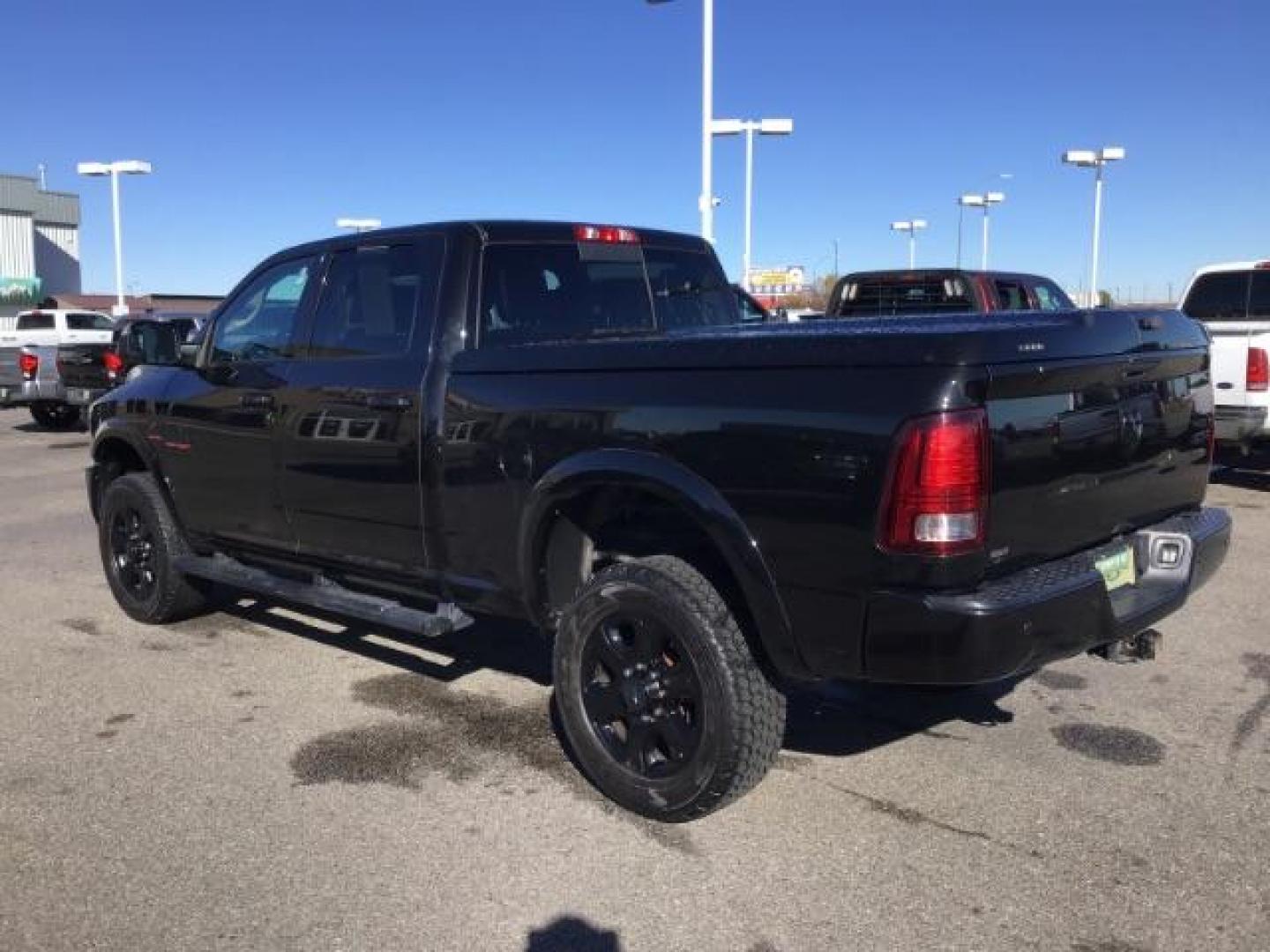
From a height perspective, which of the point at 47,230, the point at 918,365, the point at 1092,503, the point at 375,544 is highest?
the point at 47,230

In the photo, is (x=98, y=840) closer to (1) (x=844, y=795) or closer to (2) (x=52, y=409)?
(1) (x=844, y=795)

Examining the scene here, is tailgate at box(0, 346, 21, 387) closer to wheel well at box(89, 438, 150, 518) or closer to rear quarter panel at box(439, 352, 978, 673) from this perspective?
wheel well at box(89, 438, 150, 518)

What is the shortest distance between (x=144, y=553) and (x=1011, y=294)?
9.80 metres

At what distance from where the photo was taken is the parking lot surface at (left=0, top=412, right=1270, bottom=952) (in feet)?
9.96

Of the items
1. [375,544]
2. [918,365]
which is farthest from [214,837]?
[918,365]

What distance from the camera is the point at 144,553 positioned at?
5.99 m

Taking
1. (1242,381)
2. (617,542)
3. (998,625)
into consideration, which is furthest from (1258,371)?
(998,625)

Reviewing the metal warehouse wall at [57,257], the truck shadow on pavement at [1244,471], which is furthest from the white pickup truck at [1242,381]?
the metal warehouse wall at [57,257]

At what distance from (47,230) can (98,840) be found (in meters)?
70.2

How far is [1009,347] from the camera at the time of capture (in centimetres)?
296

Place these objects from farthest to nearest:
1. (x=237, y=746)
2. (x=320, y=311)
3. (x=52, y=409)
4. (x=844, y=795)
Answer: (x=52, y=409) < (x=320, y=311) < (x=237, y=746) < (x=844, y=795)

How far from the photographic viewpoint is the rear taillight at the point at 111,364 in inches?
581

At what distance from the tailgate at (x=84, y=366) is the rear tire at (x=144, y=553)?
10616 mm

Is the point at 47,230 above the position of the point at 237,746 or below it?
above
